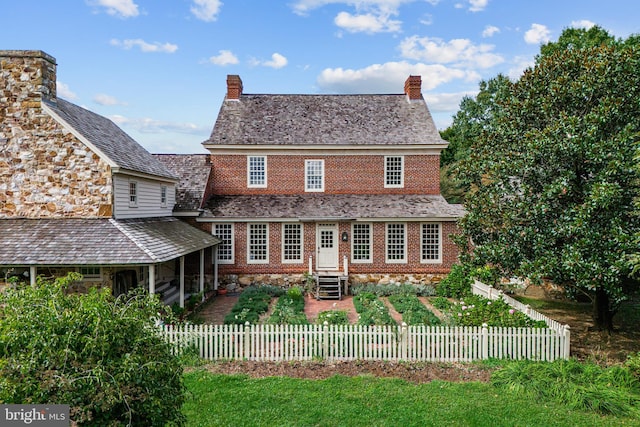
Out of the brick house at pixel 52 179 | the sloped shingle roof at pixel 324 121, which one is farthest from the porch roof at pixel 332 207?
the brick house at pixel 52 179

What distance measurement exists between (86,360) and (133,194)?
37.5 ft

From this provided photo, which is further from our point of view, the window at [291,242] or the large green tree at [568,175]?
the window at [291,242]

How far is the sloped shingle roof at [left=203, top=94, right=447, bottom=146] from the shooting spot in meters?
20.9

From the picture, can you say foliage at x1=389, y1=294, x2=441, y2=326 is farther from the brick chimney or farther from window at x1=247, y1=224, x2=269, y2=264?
the brick chimney

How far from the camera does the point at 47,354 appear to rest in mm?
4410

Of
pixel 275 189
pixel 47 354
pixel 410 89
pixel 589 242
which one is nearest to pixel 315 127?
pixel 275 189

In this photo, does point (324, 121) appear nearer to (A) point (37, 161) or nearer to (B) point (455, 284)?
(B) point (455, 284)

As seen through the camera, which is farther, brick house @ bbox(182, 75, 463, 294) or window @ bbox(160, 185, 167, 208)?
brick house @ bbox(182, 75, 463, 294)

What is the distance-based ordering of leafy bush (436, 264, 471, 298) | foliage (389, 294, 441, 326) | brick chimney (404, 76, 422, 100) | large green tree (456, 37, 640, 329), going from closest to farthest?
large green tree (456, 37, 640, 329)
foliage (389, 294, 441, 326)
leafy bush (436, 264, 471, 298)
brick chimney (404, 76, 422, 100)

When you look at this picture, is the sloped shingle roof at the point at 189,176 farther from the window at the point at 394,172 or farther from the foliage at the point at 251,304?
the window at the point at 394,172

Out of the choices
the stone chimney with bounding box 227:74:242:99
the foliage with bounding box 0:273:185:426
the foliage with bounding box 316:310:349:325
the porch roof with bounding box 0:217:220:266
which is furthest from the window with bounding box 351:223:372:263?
the foliage with bounding box 0:273:185:426

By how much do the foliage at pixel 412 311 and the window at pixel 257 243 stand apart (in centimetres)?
664

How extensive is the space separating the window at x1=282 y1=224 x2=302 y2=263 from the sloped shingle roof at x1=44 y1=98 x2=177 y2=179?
6169mm

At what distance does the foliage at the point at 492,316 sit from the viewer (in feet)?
34.7
